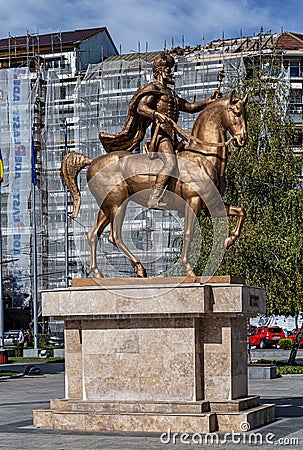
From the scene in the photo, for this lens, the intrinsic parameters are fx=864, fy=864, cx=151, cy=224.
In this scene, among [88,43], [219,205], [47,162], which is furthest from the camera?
[88,43]

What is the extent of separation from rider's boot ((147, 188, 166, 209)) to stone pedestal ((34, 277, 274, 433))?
4.44 feet

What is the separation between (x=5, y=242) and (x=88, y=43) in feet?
65.8

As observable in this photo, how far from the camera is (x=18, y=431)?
13430mm

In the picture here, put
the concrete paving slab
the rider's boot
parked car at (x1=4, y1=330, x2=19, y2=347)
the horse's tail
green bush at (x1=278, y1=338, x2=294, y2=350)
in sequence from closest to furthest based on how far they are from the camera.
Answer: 1. the concrete paving slab
2. the rider's boot
3. the horse's tail
4. green bush at (x1=278, y1=338, x2=294, y2=350)
5. parked car at (x1=4, y1=330, x2=19, y2=347)

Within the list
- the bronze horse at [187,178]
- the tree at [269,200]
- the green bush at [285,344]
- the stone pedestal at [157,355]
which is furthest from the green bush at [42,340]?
the stone pedestal at [157,355]

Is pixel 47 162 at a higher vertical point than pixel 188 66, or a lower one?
lower

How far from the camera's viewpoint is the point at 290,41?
6762 cm

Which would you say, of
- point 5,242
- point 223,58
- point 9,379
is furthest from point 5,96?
point 9,379

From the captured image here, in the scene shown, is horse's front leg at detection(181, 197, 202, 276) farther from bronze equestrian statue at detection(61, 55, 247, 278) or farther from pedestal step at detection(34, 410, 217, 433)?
pedestal step at detection(34, 410, 217, 433)

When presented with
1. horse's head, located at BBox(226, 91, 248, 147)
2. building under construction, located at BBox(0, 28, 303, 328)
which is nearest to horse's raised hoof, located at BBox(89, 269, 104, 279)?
horse's head, located at BBox(226, 91, 248, 147)

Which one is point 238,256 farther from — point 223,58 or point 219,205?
point 223,58

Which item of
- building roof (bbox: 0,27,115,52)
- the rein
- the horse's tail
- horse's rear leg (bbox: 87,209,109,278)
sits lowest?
horse's rear leg (bbox: 87,209,109,278)

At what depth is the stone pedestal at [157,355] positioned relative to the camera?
12.9 metres

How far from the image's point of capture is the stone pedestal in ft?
42.3
